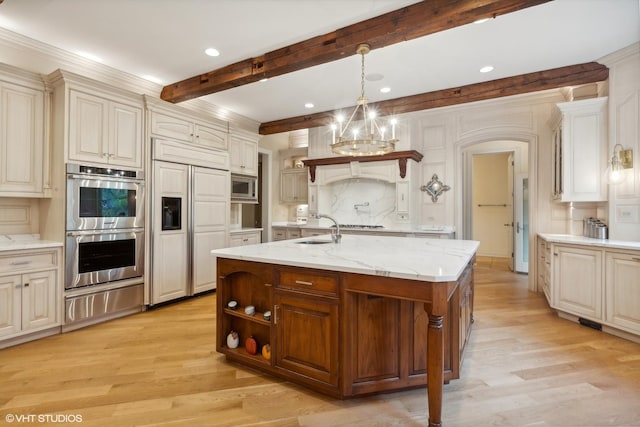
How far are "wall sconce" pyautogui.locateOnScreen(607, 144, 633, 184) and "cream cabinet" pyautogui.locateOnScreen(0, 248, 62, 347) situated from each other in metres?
5.74

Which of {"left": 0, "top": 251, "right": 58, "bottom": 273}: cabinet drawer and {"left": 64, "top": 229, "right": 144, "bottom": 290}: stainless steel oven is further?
{"left": 64, "top": 229, "right": 144, "bottom": 290}: stainless steel oven

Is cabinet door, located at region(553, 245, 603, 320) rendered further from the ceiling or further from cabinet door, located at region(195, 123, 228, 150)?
cabinet door, located at region(195, 123, 228, 150)

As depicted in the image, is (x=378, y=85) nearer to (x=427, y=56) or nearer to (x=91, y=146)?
(x=427, y=56)

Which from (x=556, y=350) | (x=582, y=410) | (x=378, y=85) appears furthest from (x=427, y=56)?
(x=582, y=410)

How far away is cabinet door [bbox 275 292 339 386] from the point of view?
1897 mm

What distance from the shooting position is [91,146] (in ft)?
10.5

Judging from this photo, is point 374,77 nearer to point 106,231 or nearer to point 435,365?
point 435,365

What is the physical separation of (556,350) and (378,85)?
356cm

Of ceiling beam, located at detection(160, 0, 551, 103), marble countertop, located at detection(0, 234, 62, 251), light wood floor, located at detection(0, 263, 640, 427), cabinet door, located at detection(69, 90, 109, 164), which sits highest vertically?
ceiling beam, located at detection(160, 0, 551, 103)

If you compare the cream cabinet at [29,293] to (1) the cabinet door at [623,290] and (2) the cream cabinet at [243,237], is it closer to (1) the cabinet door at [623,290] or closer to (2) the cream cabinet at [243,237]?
(2) the cream cabinet at [243,237]

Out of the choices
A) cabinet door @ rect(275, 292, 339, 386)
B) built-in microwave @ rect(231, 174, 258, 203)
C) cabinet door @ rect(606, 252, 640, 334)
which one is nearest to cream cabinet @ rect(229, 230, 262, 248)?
built-in microwave @ rect(231, 174, 258, 203)

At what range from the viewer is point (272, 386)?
2105 millimetres

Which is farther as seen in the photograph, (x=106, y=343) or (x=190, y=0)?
(x=106, y=343)

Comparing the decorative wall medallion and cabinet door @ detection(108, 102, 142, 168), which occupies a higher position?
cabinet door @ detection(108, 102, 142, 168)
